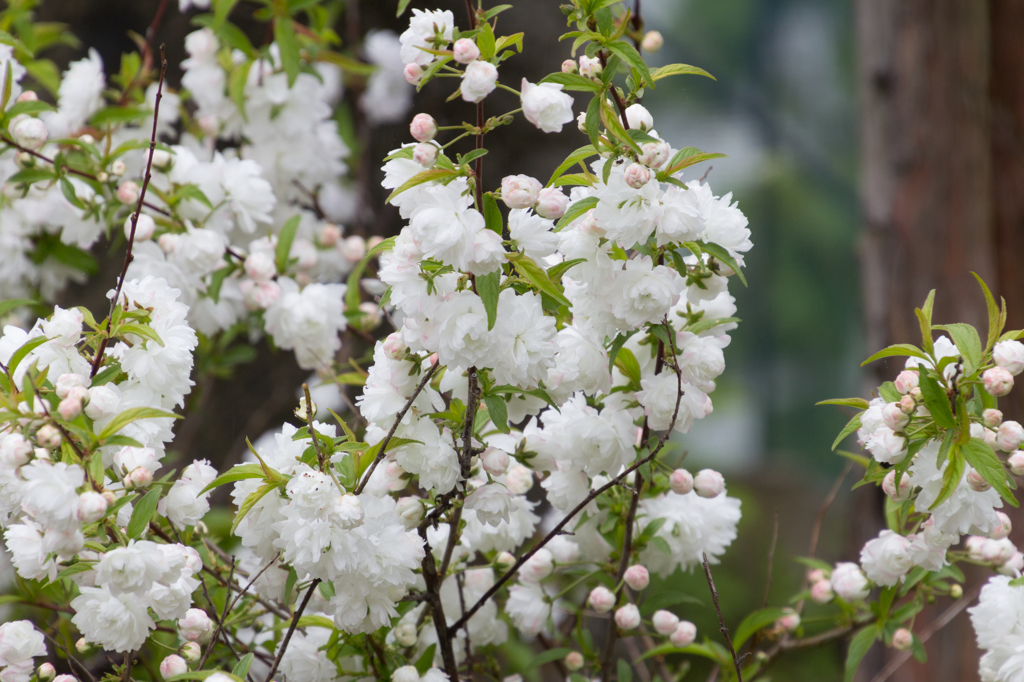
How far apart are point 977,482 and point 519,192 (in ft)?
1.38

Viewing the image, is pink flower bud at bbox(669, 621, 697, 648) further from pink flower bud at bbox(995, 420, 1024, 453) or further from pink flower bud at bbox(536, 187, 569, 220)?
pink flower bud at bbox(536, 187, 569, 220)

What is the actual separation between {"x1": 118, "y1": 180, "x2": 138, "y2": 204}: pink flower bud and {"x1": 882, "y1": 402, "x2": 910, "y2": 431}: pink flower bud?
90 centimetres

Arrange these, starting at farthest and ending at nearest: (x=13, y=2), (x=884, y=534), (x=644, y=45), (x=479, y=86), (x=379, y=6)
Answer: (x=379, y=6)
(x=13, y=2)
(x=644, y=45)
(x=884, y=534)
(x=479, y=86)

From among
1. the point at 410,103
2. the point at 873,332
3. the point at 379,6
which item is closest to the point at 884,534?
the point at 873,332

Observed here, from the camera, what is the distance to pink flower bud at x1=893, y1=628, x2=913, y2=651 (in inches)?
32.8

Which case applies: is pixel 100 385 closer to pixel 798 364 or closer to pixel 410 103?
pixel 410 103

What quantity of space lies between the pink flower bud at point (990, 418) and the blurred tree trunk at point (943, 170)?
999 mm

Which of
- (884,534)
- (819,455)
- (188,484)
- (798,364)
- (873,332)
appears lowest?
(819,455)

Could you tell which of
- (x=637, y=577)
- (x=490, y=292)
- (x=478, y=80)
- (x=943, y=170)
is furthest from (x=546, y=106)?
(x=943, y=170)

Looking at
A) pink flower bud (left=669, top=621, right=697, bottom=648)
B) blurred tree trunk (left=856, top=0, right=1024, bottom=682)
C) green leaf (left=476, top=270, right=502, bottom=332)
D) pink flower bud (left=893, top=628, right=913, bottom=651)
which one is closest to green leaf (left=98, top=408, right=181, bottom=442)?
green leaf (left=476, top=270, right=502, bottom=332)

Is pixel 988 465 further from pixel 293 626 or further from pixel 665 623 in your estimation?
pixel 293 626

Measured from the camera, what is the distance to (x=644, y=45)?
908mm

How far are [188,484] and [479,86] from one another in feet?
1.35

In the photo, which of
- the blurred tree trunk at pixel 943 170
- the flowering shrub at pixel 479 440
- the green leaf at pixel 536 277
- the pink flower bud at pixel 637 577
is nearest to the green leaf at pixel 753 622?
the flowering shrub at pixel 479 440
